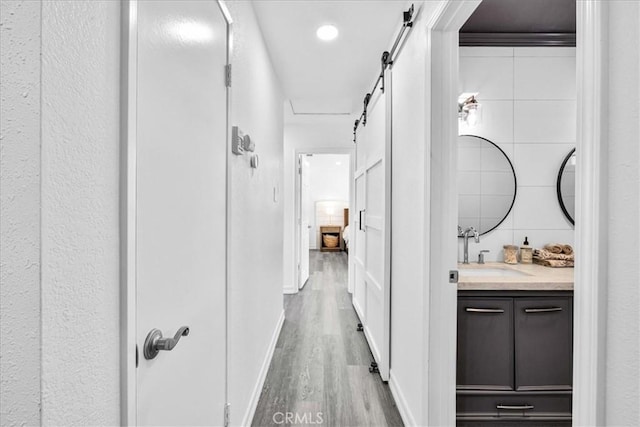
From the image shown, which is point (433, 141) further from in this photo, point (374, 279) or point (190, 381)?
point (374, 279)

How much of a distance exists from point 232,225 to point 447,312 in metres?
1.08

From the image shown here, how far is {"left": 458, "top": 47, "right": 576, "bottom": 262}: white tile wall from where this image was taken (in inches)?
95.3

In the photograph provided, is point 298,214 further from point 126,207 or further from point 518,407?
point 126,207

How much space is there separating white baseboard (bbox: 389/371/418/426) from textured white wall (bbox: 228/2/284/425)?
0.89m

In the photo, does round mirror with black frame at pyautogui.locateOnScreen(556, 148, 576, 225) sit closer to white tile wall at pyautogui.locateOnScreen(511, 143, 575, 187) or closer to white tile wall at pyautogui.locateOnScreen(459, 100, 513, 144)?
white tile wall at pyautogui.locateOnScreen(511, 143, 575, 187)

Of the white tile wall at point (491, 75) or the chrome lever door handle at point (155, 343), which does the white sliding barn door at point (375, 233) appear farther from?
the chrome lever door handle at point (155, 343)

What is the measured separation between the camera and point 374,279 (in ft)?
9.57

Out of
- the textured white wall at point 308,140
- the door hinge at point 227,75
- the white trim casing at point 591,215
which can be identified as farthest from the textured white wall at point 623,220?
the textured white wall at point 308,140

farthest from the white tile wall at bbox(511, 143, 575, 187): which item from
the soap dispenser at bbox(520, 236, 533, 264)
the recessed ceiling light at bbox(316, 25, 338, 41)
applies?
the recessed ceiling light at bbox(316, 25, 338, 41)

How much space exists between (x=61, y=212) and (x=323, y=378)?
2298 mm

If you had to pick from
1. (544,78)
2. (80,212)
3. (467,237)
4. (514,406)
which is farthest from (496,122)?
(80,212)

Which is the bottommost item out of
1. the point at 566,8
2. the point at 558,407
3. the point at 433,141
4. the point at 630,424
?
the point at 558,407

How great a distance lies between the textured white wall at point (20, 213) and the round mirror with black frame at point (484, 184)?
251 cm

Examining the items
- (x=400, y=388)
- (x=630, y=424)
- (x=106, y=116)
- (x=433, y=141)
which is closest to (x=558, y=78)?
(x=433, y=141)
